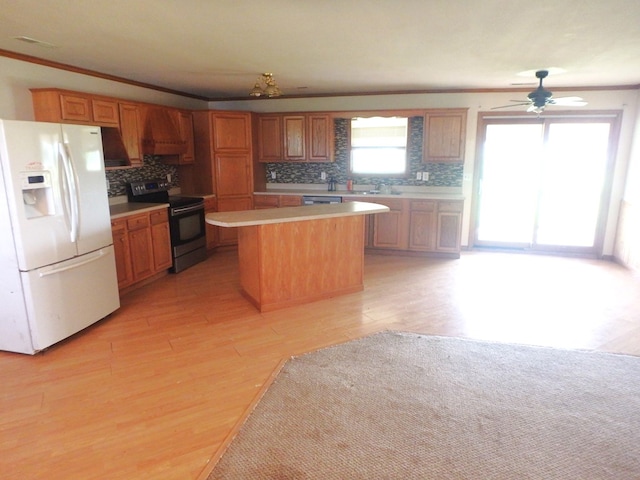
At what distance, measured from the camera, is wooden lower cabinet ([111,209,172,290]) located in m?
4.34

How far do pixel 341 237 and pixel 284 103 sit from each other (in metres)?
3.38

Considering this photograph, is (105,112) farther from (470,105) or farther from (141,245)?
(470,105)

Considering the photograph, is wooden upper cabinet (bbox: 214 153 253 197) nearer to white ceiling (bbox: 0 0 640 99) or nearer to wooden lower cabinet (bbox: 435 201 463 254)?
white ceiling (bbox: 0 0 640 99)

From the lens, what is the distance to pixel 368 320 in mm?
3854

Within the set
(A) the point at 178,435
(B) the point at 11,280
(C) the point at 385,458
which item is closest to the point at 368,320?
(C) the point at 385,458

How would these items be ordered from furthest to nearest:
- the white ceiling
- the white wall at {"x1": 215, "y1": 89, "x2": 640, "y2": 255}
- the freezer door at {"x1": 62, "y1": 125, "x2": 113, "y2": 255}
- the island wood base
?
the white wall at {"x1": 215, "y1": 89, "x2": 640, "y2": 255}, the island wood base, the freezer door at {"x1": 62, "y1": 125, "x2": 113, "y2": 255}, the white ceiling

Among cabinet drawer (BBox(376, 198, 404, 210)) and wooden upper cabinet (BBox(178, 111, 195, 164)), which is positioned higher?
wooden upper cabinet (BBox(178, 111, 195, 164))

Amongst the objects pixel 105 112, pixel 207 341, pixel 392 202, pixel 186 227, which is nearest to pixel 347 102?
pixel 392 202

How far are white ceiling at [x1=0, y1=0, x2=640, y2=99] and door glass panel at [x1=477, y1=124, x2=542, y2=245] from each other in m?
1.23

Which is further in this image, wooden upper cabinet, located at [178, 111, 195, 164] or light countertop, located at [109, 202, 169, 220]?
wooden upper cabinet, located at [178, 111, 195, 164]

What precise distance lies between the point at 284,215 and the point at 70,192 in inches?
73.1

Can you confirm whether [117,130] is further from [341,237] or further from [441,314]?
[441,314]

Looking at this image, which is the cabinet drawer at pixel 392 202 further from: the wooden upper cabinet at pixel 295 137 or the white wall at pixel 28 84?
the white wall at pixel 28 84

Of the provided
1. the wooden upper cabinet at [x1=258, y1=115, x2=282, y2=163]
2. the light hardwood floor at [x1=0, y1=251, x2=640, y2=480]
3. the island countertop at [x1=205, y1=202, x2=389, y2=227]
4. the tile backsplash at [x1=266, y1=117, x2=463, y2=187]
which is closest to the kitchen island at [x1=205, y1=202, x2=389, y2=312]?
the island countertop at [x1=205, y1=202, x2=389, y2=227]
